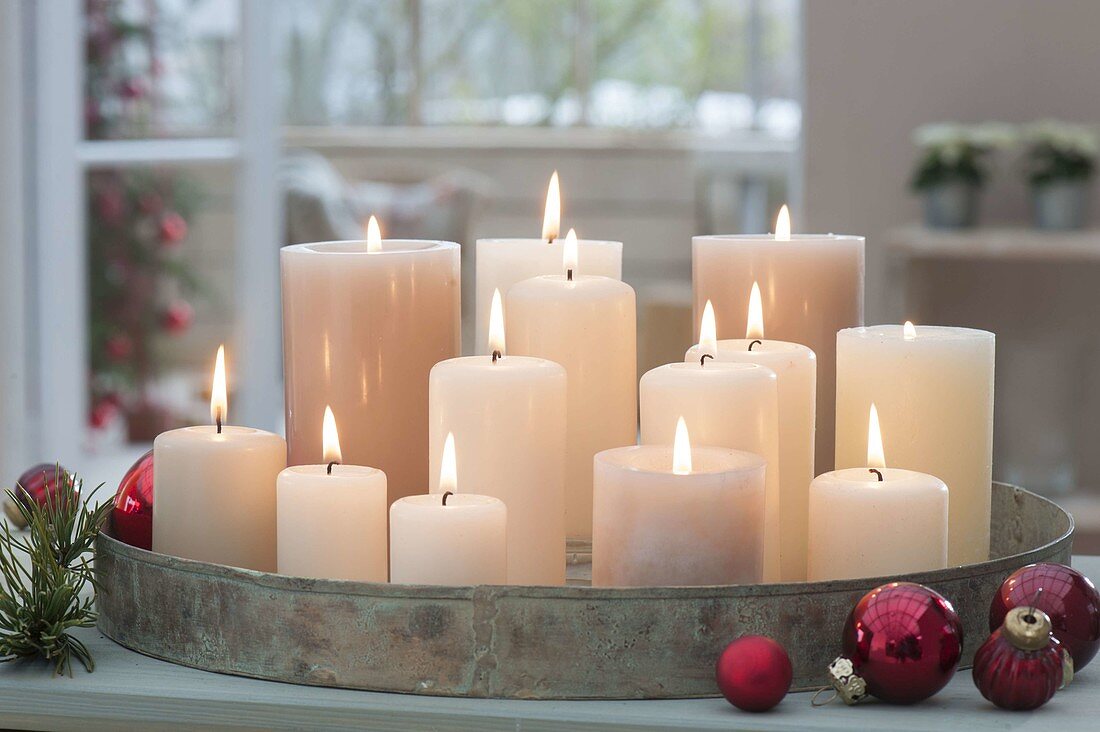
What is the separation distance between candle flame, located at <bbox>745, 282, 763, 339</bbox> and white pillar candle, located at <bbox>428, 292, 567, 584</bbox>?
0.12 metres

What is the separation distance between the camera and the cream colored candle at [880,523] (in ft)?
1.84

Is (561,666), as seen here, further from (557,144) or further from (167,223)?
(557,144)

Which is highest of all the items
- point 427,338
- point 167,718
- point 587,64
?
point 587,64

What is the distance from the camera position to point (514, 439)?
58 cm

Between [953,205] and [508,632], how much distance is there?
82.3 inches

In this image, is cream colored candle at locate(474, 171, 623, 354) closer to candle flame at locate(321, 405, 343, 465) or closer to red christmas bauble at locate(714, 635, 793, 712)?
candle flame at locate(321, 405, 343, 465)

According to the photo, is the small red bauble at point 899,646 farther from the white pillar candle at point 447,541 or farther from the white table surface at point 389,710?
the white pillar candle at point 447,541

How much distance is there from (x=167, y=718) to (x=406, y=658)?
0.10 metres

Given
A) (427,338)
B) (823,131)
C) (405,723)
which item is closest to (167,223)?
(823,131)

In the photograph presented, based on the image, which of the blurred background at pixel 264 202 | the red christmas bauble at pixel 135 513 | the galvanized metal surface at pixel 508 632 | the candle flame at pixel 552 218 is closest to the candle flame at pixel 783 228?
the candle flame at pixel 552 218

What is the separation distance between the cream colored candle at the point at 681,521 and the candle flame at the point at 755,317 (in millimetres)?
114

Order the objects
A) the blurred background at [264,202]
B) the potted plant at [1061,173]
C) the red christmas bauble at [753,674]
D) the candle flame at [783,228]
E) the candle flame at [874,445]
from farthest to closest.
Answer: the potted plant at [1061,173] < the blurred background at [264,202] < the candle flame at [783,228] < the candle flame at [874,445] < the red christmas bauble at [753,674]

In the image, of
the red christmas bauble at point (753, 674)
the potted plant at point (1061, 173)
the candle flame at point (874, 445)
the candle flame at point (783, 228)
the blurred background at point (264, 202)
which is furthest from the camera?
the potted plant at point (1061, 173)

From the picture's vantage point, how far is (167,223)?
8.93 ft
